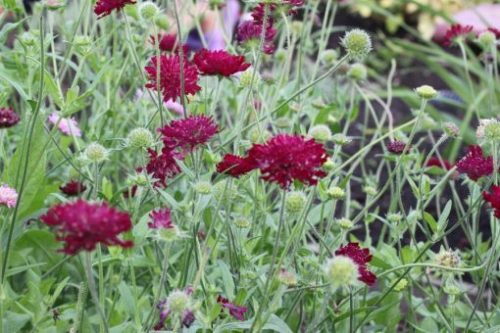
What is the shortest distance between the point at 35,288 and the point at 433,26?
434cm

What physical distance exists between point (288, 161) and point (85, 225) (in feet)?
0.87

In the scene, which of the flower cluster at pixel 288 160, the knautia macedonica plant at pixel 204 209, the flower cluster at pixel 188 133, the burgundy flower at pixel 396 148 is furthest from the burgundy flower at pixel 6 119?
the burgundy flower at pixel 396 148

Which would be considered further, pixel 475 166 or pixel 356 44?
pixel 475 166

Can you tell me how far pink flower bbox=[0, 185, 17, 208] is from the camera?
4.20 ft

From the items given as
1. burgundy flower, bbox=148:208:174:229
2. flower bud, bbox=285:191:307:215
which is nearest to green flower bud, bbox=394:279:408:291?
flower bud, bbox=285:191:307:215

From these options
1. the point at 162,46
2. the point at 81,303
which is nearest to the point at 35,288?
the point at 81,303

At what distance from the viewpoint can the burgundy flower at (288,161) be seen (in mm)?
982

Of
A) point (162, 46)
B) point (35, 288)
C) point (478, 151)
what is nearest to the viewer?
point (35, 288)

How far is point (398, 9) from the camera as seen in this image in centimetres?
549

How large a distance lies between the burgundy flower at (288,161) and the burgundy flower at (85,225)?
209 mm

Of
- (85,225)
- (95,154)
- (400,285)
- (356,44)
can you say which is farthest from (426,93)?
(85,225)

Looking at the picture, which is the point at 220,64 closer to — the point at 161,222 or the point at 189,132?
the point at 189,132

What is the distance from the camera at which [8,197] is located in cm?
129

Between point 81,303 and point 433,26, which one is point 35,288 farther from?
point 433,26
